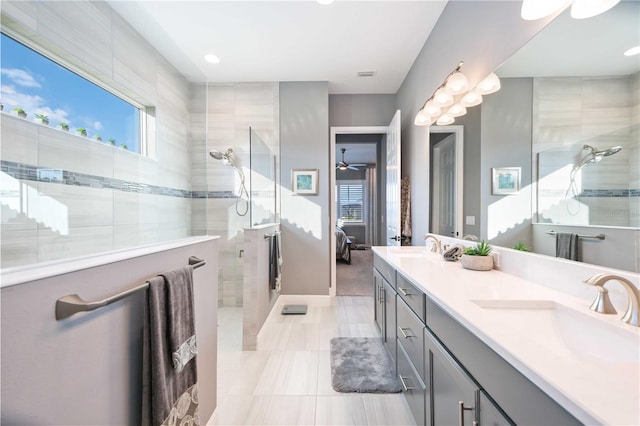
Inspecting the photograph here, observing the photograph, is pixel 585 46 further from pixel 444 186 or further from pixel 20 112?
pixel 20 112

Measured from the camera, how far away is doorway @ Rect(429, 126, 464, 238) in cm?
194

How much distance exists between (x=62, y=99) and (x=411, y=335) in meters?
2.06

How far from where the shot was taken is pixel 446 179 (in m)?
2.14

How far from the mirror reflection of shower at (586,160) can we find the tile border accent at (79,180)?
1.79 metres

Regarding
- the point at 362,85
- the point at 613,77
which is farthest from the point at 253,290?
the point at 362,85

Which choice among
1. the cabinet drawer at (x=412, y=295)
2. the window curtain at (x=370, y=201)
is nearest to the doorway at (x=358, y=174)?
the window curtain at (x=370, y=201)

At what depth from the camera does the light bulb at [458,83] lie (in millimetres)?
1784

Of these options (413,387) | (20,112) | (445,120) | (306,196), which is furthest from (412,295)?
(306,196)

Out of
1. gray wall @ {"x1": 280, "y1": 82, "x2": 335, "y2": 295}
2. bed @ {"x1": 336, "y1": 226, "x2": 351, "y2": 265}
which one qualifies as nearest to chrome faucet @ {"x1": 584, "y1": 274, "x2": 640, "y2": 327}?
gray wall @ {"x1": 280, "y1": 82, "x2": 335, "y2": 295}

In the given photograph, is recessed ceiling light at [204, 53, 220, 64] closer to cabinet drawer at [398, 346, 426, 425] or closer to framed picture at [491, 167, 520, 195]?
framed picture at [491, 167, 520, 195]

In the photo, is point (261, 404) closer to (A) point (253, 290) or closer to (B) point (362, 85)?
(A) point (253, 290)

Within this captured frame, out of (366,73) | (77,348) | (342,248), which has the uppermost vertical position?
(366,73)

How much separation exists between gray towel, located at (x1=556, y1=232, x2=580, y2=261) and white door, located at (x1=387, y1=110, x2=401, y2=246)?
179cm

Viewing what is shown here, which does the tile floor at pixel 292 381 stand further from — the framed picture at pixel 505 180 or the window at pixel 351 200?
the window at pixel 351 200
